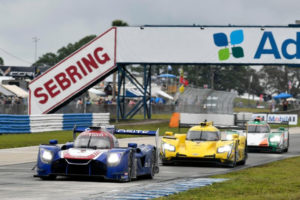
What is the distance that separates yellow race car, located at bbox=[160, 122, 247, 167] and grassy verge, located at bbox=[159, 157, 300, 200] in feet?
3.20

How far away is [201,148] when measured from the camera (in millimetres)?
22891

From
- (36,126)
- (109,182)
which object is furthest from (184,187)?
(36,126)

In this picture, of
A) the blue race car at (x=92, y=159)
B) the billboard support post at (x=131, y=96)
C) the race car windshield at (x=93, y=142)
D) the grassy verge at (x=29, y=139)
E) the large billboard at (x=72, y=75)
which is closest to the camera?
the blue race car at (x=92, y=159)

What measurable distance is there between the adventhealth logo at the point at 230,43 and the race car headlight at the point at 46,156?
36534 mm

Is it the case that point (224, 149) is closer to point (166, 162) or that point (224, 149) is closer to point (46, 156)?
point (166, 162)

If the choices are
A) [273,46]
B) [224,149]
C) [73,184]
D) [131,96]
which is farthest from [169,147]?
[131,96]

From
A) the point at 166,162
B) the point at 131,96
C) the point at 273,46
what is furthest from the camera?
the point at 131,96

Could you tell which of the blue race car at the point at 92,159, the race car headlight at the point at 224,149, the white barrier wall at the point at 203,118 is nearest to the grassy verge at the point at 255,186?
the race car headlight at the point at 224,149

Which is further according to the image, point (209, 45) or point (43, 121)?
point (209, 45)

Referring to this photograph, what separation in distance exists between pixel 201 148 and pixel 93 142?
6.19 metres

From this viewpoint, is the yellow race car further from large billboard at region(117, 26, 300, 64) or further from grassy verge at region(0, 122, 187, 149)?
large billboard at region(117, 26, 300, 64)

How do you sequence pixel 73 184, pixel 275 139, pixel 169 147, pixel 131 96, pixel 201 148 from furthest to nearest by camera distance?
pixel 131 96
pixel 275 139
pixel 169 147
pixel 201 148
pixel 73 184

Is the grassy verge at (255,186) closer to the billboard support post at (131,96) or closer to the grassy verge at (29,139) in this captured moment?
the grassy verge at (29,139)

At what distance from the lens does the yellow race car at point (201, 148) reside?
22.8m
